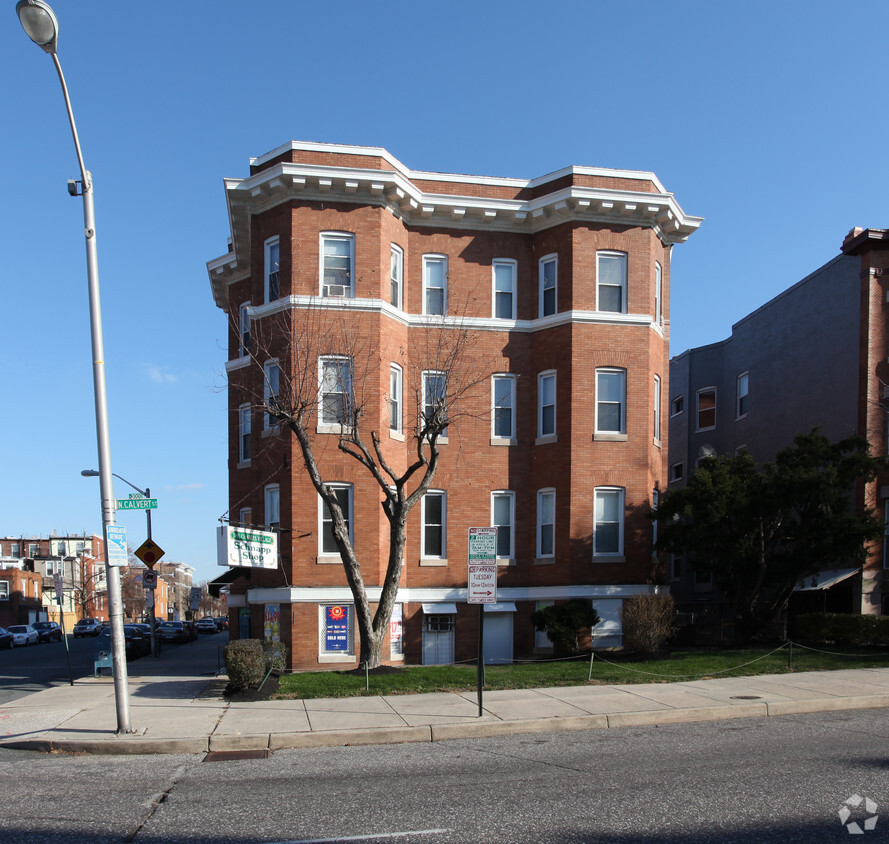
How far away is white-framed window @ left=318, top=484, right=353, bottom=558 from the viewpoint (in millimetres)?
22234

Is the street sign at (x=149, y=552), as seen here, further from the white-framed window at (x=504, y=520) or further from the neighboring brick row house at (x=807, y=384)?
the neighboring brick row house at (x=807, y=384)

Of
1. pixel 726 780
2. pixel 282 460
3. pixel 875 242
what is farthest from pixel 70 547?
pixel 726 780

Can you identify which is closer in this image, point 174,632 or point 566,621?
point 566,621

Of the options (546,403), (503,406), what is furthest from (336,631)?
(546,403)

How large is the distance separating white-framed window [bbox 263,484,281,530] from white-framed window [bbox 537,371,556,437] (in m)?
7.41

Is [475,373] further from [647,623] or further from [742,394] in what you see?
[742,394]

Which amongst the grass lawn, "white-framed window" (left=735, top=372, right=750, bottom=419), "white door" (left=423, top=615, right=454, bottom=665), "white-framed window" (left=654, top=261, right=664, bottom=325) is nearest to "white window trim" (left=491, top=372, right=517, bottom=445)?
"white-framed window" (left=654, top=261, right=664, bottom=325)

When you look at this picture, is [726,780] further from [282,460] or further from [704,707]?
[282,460]

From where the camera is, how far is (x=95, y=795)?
29.3 ft

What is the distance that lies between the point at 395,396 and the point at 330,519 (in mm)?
3824

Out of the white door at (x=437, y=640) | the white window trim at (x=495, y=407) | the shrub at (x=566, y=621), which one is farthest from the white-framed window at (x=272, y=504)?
the shrub at (x=566, y=621)

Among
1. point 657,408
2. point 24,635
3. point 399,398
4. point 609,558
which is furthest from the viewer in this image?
point 24,635

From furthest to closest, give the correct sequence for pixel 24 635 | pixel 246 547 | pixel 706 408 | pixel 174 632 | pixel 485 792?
pixel 24 635
pixel 174 632
pixel 706 408
pixel 246 547
pixel 485 792

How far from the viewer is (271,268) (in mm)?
23578
